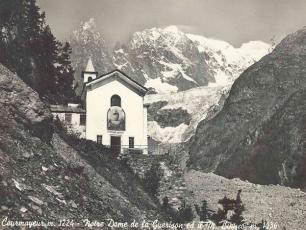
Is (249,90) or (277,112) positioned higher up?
(249,90)

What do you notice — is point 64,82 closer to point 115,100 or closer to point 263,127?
point 115,100

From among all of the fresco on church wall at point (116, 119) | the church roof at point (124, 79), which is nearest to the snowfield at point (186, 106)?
the church roof at point (124, 79)

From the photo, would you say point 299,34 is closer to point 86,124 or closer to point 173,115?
point 173,115

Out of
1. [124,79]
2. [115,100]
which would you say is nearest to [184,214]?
[115,100]

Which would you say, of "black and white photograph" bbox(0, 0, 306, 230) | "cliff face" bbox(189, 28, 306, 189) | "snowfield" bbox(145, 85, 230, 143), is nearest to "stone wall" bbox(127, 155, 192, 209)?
"black and white photograph" bbox(0, 0, 306, 230)

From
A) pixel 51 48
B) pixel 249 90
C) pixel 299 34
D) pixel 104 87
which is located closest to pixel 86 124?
pixel 104 87

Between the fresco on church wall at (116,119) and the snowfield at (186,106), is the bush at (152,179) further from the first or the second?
the snowfield at (186,106)
